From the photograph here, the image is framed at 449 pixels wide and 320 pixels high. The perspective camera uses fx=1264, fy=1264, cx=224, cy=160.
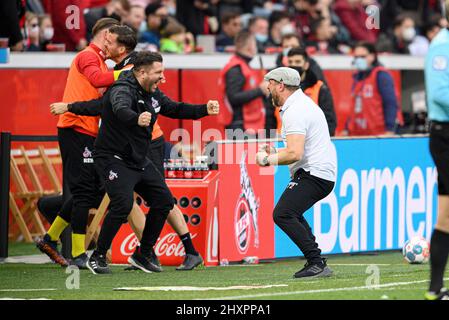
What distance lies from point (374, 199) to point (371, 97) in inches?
129

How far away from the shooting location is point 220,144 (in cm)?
1392

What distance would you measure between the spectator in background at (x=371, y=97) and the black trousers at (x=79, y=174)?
6272 millimetres

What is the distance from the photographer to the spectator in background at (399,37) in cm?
2358

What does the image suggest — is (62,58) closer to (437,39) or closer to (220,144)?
(220,144)

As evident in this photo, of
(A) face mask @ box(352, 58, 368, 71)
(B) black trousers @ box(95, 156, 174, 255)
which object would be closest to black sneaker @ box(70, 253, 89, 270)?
(B) black trousers @ box(95, 156, 174, 255)

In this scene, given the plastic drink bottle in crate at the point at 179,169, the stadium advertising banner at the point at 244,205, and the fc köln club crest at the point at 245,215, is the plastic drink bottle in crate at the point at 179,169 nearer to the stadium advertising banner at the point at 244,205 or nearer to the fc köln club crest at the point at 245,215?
the stadium advertising banner at the point at 244,205

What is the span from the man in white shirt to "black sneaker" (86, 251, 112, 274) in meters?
1.85

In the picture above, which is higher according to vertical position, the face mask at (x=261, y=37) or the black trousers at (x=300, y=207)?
the face mask at (x=261, y=37)

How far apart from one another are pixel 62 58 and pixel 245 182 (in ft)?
12.7

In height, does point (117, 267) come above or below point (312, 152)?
below

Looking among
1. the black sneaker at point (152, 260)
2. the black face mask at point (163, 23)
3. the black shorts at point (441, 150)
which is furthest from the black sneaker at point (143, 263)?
the black face mask at point (163, 23)

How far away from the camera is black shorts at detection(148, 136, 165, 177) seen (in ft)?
42.4
